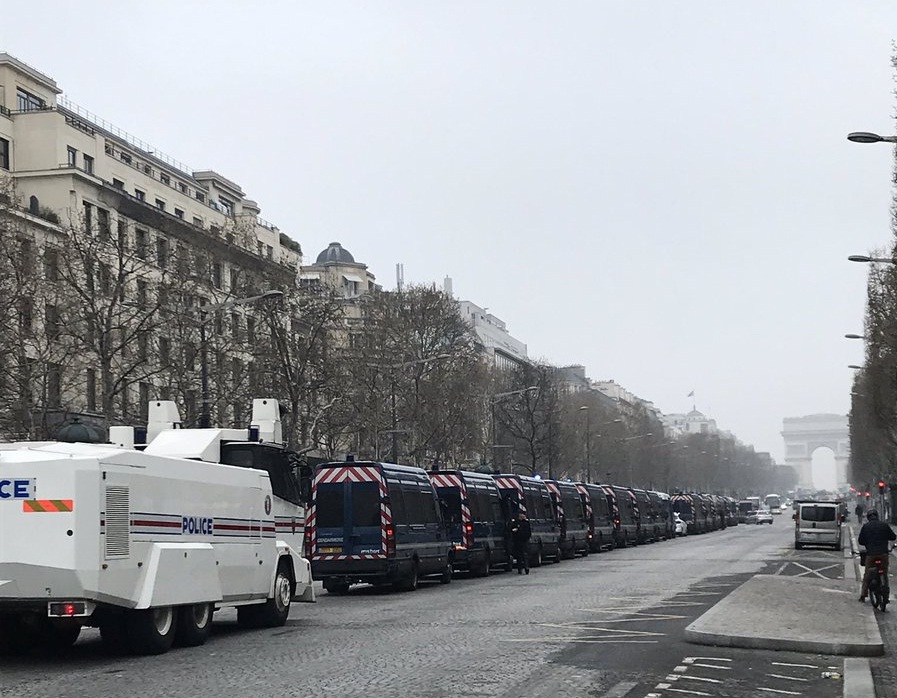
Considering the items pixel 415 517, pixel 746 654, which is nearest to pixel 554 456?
pixel 415 517

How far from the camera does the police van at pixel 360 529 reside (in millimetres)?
30656

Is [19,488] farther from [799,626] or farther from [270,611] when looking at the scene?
[799,626]

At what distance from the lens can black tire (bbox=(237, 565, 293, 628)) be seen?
20.6 meters

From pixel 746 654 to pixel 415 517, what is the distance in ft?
57.0

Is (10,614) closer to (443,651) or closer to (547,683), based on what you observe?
(443,651)

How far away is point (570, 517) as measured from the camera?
5338 cm

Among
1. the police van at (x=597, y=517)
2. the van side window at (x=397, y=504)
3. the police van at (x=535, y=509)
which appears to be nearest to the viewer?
the van side window at (x=397, y=504)

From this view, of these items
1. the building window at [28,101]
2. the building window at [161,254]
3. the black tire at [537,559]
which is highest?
the building window at [28,101]

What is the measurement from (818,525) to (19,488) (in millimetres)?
47486

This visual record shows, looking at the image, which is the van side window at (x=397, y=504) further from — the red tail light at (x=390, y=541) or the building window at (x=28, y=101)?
the building window at (x=28, y=101)

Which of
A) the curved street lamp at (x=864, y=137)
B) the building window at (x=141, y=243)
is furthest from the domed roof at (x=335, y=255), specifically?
the curved street lamp at (x=864, y=137)

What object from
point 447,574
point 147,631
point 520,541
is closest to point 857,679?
point 147,631

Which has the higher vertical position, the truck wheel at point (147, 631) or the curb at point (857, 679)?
the truck wheel at point (147, 631)

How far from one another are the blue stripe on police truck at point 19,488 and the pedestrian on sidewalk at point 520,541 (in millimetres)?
26042
